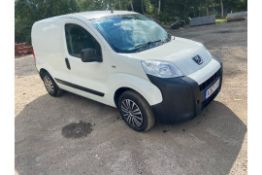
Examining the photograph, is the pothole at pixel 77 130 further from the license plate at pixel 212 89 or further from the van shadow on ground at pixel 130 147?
the license plate at pixel 212 89

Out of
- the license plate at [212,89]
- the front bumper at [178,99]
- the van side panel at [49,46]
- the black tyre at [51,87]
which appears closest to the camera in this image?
the front bumper at [178,99]

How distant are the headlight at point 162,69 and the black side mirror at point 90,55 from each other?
0.91 meters

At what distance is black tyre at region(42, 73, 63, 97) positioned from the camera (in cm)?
572

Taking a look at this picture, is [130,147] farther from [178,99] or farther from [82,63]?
[82,63]

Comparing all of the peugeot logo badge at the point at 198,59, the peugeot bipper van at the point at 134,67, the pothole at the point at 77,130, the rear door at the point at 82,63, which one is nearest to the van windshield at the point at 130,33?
the peugeot bipper van at the point at 134,67

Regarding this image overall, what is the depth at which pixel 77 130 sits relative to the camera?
437cm

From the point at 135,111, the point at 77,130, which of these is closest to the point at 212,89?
the point at 135,111

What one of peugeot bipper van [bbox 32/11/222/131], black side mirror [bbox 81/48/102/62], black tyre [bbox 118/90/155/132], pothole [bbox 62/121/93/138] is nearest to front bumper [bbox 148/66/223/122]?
peugeot bipper van [bbox 32/11/222/131]

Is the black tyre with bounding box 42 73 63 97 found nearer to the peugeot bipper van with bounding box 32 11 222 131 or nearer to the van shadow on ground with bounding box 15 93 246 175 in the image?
the peugeot bipper van with bounding box 32 11 222 131

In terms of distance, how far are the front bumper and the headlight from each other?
62 millimetres

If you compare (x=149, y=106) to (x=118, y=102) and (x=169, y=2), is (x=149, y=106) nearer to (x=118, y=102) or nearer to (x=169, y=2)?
(x=118, y=102)

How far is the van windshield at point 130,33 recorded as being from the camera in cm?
393
